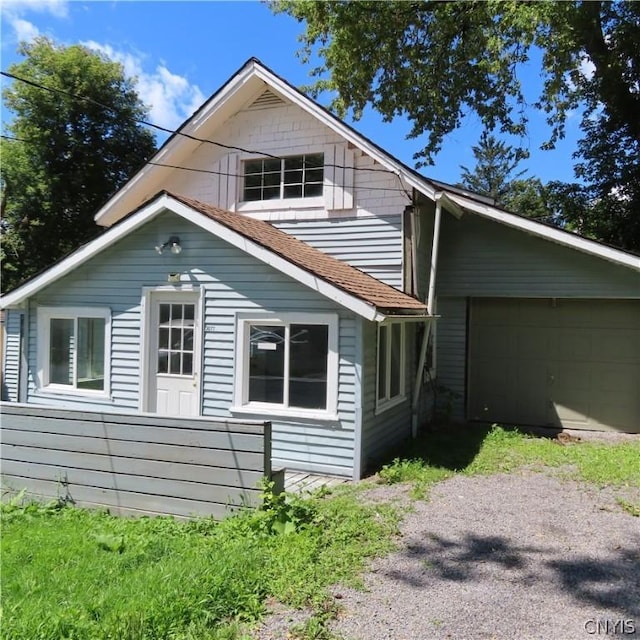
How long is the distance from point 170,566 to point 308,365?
3598 millimetres

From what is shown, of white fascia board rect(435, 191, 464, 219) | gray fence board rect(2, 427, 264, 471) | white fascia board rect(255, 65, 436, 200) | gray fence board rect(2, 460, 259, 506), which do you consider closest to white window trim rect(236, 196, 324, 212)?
white fascia board rect(255, 65, 436, 200)

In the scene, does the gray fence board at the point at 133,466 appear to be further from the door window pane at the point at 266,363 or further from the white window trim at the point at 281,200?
the white window trim at the point at 281,200

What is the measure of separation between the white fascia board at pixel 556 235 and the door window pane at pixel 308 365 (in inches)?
141

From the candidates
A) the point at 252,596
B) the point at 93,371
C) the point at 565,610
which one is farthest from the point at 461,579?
the point at 93,371

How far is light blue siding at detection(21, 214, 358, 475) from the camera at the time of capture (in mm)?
6941

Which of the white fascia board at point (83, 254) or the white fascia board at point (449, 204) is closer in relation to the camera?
the white fascia board at point (83, 254)

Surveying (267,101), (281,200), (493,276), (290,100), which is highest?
(267,101)

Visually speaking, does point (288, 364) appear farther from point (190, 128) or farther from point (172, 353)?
point (190, 128)

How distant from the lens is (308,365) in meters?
7.17

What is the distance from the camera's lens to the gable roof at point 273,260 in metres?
6.62

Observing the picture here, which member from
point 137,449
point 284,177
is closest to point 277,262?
point 137,449

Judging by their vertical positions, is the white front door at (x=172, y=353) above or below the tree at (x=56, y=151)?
below

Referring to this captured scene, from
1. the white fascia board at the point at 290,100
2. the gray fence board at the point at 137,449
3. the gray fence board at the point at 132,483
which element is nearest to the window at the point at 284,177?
the white fascia board at the point at 290,100

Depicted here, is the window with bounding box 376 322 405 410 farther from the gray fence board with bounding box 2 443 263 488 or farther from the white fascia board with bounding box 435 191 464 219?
the gray fence board with bounding box 2 443 263 488
